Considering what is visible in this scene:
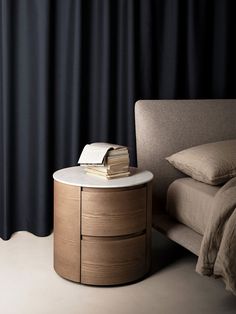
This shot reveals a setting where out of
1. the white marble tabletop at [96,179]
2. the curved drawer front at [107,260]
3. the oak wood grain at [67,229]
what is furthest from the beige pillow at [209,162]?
the oak wood grain at [67,229]

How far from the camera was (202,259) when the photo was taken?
2.56 metres

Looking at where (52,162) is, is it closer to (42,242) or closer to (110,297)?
(42,242)

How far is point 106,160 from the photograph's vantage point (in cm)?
298

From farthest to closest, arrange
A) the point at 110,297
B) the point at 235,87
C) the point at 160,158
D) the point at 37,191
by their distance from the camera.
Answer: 1. the point at 235,87
2. the point at 37,191
3. the point at 160,158
4. the point at 110,297

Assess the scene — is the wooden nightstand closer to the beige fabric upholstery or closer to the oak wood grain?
the oak wood grain

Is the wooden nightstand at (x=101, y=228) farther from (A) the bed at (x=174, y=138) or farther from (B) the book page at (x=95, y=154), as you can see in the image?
(A) the bed at (x=174, y=138)

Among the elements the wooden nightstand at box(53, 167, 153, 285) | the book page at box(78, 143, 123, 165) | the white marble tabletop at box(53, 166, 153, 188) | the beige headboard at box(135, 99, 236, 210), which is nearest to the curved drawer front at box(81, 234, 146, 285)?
the wooden nightstand at box(53, 167, 153, 285)

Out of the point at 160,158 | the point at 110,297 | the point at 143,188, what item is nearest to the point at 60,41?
the point at 160,158

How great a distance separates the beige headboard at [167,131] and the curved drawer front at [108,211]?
2.15ft

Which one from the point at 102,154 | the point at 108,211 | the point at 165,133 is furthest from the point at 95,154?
the point at 165,133

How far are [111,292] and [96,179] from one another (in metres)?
0.63

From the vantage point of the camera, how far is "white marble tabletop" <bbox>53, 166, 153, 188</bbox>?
9.31 feet

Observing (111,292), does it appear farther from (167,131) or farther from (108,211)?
(167,131)

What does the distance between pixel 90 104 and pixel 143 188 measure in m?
1.09
